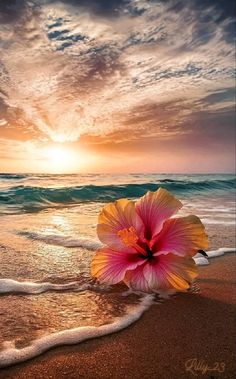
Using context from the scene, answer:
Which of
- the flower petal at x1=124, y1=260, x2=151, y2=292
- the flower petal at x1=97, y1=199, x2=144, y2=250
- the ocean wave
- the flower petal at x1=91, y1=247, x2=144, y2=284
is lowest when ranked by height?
the ocean wave

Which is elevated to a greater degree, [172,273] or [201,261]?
[172,273]

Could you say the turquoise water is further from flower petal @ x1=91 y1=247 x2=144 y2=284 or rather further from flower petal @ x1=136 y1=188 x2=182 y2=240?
flower petal @ x1=136 y1=188 x2=182 y2=240

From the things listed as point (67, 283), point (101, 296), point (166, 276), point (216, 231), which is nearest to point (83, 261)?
point (67, 283)

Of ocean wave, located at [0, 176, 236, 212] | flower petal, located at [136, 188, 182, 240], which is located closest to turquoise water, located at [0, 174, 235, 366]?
flower petal, located at [136, 188, 182, 240]

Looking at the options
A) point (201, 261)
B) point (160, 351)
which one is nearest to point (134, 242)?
point (160, 351)

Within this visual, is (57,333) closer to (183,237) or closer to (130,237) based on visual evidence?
(130,237)

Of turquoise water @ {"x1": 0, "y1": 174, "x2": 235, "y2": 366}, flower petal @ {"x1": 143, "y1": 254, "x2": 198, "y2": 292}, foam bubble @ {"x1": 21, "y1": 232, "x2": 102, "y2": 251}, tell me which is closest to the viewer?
turquoise water @ {"x1": 0, "y1": 174, "x2": 235, "y2": 366}

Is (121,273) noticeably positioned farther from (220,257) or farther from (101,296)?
(220,257)
